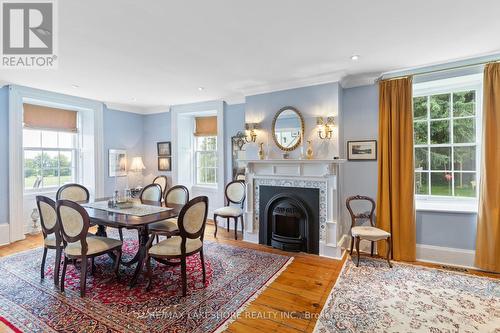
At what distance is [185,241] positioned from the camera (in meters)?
2.59

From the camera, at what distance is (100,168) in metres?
5.31

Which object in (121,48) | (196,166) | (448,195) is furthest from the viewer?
(196,166)

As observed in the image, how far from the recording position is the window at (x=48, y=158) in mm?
4617

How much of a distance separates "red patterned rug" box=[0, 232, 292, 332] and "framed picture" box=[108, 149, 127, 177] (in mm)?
2409

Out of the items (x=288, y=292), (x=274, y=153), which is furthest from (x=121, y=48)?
(x=288, y=292)

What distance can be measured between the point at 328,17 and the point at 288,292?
265 cm

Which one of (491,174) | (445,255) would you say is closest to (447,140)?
(491,174)

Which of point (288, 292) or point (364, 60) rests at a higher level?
point (364, 60)

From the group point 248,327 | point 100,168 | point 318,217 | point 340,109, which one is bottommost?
point 248,327

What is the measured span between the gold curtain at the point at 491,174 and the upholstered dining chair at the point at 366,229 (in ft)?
3.46

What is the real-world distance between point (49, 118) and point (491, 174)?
7.00 m

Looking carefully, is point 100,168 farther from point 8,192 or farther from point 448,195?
point 448,195

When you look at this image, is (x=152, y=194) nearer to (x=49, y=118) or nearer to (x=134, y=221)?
(x=134, y=221)

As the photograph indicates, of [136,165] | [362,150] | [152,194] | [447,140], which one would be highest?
[447,140]
